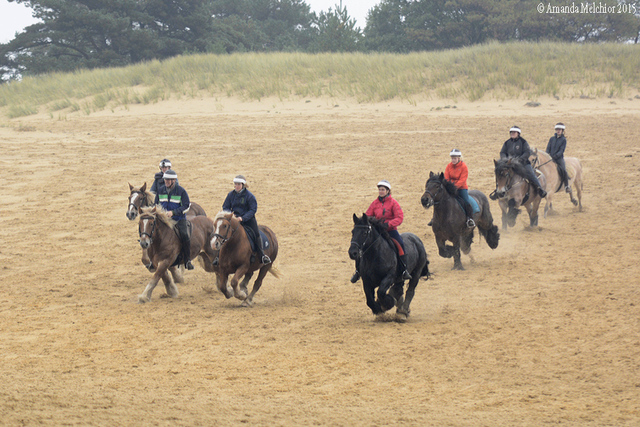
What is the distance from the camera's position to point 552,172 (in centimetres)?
1869

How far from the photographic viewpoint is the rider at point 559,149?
61.2 feet

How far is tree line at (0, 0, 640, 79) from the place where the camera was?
49.2m

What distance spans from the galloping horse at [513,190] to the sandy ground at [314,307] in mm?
613

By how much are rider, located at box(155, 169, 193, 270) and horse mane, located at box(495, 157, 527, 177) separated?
749 cm

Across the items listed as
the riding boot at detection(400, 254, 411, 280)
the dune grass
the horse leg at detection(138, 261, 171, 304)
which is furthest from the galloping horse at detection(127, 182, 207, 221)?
the dune grass

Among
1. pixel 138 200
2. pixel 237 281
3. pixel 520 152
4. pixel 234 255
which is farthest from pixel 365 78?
pixel 237 281

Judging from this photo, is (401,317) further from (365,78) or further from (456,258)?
(365,78)

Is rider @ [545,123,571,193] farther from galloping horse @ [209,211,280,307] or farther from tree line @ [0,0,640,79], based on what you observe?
tree line @ [0,0,640,79]

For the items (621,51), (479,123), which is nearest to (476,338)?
(479,123)

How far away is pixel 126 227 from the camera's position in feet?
60.5

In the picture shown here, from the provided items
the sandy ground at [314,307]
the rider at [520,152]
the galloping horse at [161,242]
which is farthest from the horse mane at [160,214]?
the rider at [520,152]

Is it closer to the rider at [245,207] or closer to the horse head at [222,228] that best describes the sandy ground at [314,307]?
the rider at [245,207]

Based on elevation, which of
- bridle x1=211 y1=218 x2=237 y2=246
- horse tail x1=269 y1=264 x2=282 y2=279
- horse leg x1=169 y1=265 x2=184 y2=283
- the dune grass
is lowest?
horse leg x1=169 y1=265 x2=184 y2=283

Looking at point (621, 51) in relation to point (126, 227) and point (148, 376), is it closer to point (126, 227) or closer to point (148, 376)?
point (126, 227)
